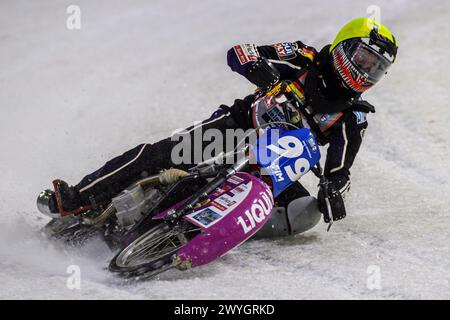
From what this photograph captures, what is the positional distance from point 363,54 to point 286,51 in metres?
0.79

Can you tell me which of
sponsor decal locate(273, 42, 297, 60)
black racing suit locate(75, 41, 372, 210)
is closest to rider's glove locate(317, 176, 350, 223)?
black racing suit locate(75, 41, 372, 210)

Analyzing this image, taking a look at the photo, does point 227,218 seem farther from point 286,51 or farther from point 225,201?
point 286,51

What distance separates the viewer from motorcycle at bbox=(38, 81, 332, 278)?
4.37 metres

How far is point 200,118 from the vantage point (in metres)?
7.70

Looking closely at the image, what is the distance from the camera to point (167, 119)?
25.4 feet

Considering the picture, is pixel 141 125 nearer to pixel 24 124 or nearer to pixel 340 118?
pixel 24 124

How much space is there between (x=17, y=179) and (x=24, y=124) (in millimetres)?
1358

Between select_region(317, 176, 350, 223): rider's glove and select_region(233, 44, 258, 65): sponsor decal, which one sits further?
select_region(233, 44, 258, 65): sponsor decal

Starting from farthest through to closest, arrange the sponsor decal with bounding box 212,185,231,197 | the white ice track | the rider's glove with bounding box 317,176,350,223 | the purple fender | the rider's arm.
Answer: the rider's arm < the rider's glove with bounding box 317,176,350,223 < the sponsor decal with bounding box 212,185,231,197 < the purple fender < the white ice track

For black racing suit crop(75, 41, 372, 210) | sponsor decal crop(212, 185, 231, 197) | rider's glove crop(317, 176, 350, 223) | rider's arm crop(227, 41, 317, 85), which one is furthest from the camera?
rider's arm crop(227, 41, 317, 85)

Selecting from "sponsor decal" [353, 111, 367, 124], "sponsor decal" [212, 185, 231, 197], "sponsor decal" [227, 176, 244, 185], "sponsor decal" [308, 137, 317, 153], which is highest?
"sponsor decal" [353, 111, 367, 124]

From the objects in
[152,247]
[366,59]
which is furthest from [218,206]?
[366,59]

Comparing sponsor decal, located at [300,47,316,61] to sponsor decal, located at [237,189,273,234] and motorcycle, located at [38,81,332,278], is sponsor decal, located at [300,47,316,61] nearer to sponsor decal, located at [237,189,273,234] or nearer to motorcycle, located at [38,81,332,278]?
motorcycle, located at [38,81,332,278]
